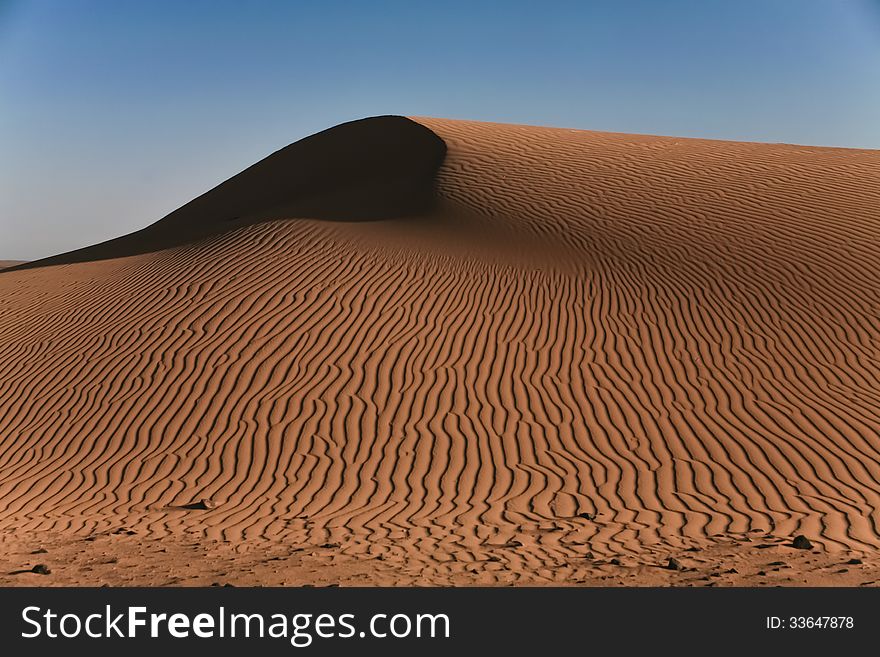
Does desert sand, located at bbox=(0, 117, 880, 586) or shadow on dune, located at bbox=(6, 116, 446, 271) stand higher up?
shadow on dune, located at bbox=(6, 116, 446, 271)

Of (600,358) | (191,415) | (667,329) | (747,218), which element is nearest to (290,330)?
(191,415)

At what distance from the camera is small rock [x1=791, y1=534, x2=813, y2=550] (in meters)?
7.19

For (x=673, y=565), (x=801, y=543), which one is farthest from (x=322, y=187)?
(x=673, y=565)

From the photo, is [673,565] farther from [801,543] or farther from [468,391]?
[468,391]

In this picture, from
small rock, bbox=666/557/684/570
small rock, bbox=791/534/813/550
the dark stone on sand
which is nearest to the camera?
small rock, bbox=666/557/684/570

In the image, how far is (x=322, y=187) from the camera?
25547 mm

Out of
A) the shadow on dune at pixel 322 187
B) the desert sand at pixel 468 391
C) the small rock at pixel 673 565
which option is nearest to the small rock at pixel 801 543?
the desert sand at pixel 468 391

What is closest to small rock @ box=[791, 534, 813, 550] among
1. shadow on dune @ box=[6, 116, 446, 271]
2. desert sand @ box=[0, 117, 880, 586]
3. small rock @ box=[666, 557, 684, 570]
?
desert sand @ box=[0, 117, 880, 586]

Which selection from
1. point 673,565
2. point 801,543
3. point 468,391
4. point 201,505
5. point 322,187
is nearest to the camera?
point 673,565

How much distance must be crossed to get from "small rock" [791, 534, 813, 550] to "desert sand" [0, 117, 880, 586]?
30 millimetres

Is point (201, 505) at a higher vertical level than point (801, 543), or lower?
higher

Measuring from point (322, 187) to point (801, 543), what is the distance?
66.4 feet

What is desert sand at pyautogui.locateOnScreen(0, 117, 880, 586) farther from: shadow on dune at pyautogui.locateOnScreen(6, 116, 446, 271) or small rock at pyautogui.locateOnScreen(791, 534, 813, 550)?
shadow on dune at pyautogui.locateOnScreen(6, 116, 446, 271)

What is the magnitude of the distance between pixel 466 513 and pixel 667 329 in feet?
21.5
